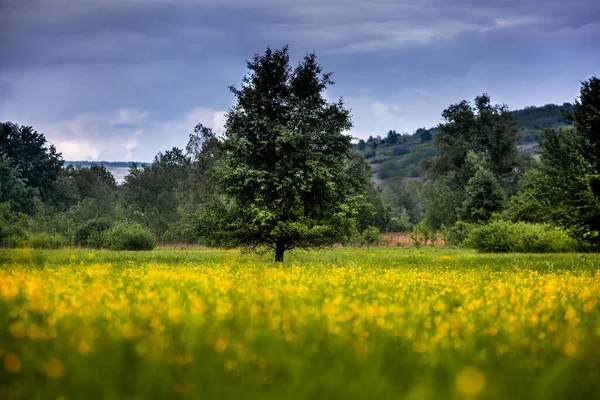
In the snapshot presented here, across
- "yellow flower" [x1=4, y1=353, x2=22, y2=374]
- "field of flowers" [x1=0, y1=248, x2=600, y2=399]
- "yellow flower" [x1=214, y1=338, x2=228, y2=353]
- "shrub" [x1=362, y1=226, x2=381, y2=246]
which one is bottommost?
"shrub" [x1=362, y1=226, x2=381, y2=246]

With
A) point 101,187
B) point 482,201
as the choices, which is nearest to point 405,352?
point 482,201

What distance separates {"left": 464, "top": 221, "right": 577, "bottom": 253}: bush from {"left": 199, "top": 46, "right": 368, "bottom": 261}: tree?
1885 cm

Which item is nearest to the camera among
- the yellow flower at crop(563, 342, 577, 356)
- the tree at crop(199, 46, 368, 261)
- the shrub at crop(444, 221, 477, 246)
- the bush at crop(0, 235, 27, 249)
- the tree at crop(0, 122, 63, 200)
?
the yellow flower at crop(563, 342, 577, 356)

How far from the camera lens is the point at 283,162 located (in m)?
26.1

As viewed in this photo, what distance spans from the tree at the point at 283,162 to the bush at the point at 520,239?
18.8m

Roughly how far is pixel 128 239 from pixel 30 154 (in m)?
55.7

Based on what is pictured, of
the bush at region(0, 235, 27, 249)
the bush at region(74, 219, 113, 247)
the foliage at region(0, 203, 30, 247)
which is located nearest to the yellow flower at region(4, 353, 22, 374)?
the foliage at region(0, 203, 30, 247)

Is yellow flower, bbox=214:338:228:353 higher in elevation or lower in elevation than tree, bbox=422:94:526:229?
lower

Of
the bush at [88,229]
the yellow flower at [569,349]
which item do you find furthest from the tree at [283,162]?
the bush at [88,229]

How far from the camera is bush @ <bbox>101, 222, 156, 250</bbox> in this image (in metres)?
43.9

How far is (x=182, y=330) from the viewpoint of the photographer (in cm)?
622

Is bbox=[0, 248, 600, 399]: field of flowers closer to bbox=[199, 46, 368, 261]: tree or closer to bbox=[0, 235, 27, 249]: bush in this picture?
bbox=[199, 46, 368, 261]: tree

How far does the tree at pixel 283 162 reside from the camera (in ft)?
84.0

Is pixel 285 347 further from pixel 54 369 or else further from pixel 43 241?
pixel 43 241
